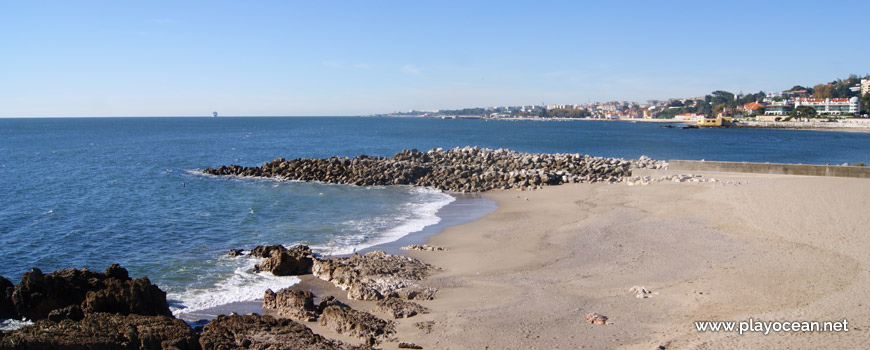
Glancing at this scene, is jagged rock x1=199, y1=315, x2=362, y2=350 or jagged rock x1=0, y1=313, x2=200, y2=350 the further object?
jagged rock x1=199, y1=315, x2=362, y2=350

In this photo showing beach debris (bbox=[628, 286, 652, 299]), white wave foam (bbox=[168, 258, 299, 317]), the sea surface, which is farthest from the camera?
the sea surface

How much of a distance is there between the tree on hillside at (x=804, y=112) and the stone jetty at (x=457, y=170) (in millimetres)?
118729

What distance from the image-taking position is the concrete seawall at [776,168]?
27422mm

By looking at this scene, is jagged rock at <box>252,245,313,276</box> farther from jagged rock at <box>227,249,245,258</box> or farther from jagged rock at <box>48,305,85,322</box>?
jagged rock at <box>48,305,85,322</box>

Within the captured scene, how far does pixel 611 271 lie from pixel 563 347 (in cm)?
466

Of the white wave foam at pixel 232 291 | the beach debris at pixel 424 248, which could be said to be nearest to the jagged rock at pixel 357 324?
the white wave foam at pixel 232 291

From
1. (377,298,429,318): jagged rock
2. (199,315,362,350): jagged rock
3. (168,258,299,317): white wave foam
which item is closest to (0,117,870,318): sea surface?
(168,258,299,317): white wave foam

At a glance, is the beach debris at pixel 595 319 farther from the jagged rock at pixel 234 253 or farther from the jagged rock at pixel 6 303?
the jagged rock at pixel 6 303

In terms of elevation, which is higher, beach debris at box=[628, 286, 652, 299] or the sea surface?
beach debris at box=[628, 286, 652, 299]

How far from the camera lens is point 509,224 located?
19.4m

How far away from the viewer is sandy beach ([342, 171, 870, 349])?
30.0 ft

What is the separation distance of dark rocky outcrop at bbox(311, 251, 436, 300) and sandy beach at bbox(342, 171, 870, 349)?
0.50 m

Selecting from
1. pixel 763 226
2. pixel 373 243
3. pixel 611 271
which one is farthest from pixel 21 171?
pixel 763 226

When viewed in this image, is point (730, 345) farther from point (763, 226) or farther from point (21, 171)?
point (21, 171)
